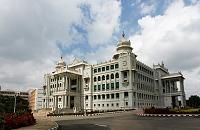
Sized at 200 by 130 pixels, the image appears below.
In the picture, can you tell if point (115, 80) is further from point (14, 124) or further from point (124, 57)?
point (14, 124)

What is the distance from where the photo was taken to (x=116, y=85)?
182ft

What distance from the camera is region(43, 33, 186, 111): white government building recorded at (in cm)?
5238

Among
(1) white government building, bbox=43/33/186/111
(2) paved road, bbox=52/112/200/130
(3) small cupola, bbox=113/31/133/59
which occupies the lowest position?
(2) paved road, bbox=52/112/200/130

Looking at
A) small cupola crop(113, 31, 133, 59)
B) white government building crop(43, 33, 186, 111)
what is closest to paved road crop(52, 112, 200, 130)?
white government building crop(43, 33, 186, 111)

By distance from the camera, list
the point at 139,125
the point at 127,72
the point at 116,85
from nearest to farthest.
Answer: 1. the point at 139,125
2. the point at 127,72
3. the point at 116,85

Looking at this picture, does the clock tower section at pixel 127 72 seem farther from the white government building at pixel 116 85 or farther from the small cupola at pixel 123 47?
the small cupola at pixel 123 47

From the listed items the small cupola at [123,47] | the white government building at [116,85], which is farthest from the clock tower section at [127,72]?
the small cupola at [123,47]

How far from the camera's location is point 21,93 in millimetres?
136250

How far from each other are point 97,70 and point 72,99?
14.7 metres

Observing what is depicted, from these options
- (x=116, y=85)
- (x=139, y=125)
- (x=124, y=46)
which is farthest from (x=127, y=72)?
(x=139, y=125)

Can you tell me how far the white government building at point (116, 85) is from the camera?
52.4 meters

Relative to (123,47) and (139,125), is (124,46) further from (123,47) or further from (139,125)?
(139,125)

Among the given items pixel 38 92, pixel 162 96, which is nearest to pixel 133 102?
pixel 162 96

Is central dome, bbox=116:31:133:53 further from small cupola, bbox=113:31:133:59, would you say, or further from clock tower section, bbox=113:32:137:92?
clock tower section, bbox=113:32:137:92
